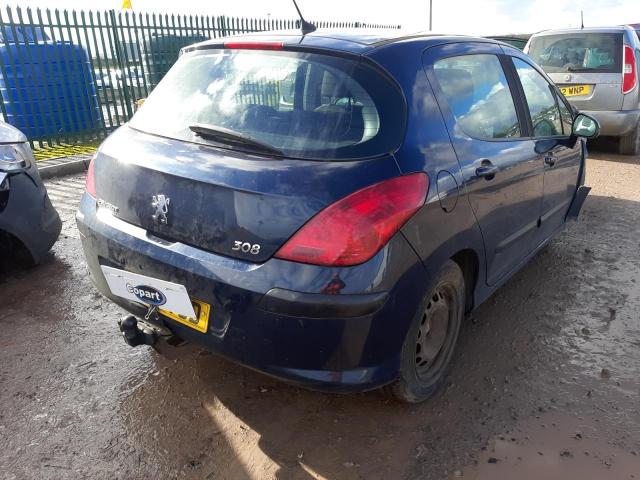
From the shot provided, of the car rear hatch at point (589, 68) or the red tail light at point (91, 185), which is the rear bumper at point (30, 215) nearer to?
the red tail light at point (91, 185)

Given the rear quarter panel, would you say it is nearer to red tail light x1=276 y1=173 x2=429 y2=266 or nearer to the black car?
red tail light x1=276 y1=173 x2=429 y2=266

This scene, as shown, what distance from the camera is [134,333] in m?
2.32

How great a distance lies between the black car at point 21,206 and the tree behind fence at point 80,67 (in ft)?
16.3

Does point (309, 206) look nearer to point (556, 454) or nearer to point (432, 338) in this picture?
point (432, 338)

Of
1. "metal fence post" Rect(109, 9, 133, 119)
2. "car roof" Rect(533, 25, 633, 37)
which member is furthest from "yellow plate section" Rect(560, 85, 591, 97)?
"metal fence post" Rect(109, 9, 133, 119)

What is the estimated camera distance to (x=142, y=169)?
2.16 m

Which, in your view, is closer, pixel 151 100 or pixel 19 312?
pixel 151 100

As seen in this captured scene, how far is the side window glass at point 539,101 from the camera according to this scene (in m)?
3.22

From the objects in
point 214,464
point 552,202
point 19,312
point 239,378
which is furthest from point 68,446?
point 552,202

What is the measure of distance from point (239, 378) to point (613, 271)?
9.68ft

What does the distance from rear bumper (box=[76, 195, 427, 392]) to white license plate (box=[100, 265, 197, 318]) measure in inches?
1.4

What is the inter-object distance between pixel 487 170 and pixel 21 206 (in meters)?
2.97

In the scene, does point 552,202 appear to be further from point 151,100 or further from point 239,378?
point 151,100

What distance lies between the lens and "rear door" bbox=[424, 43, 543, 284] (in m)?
2.38
